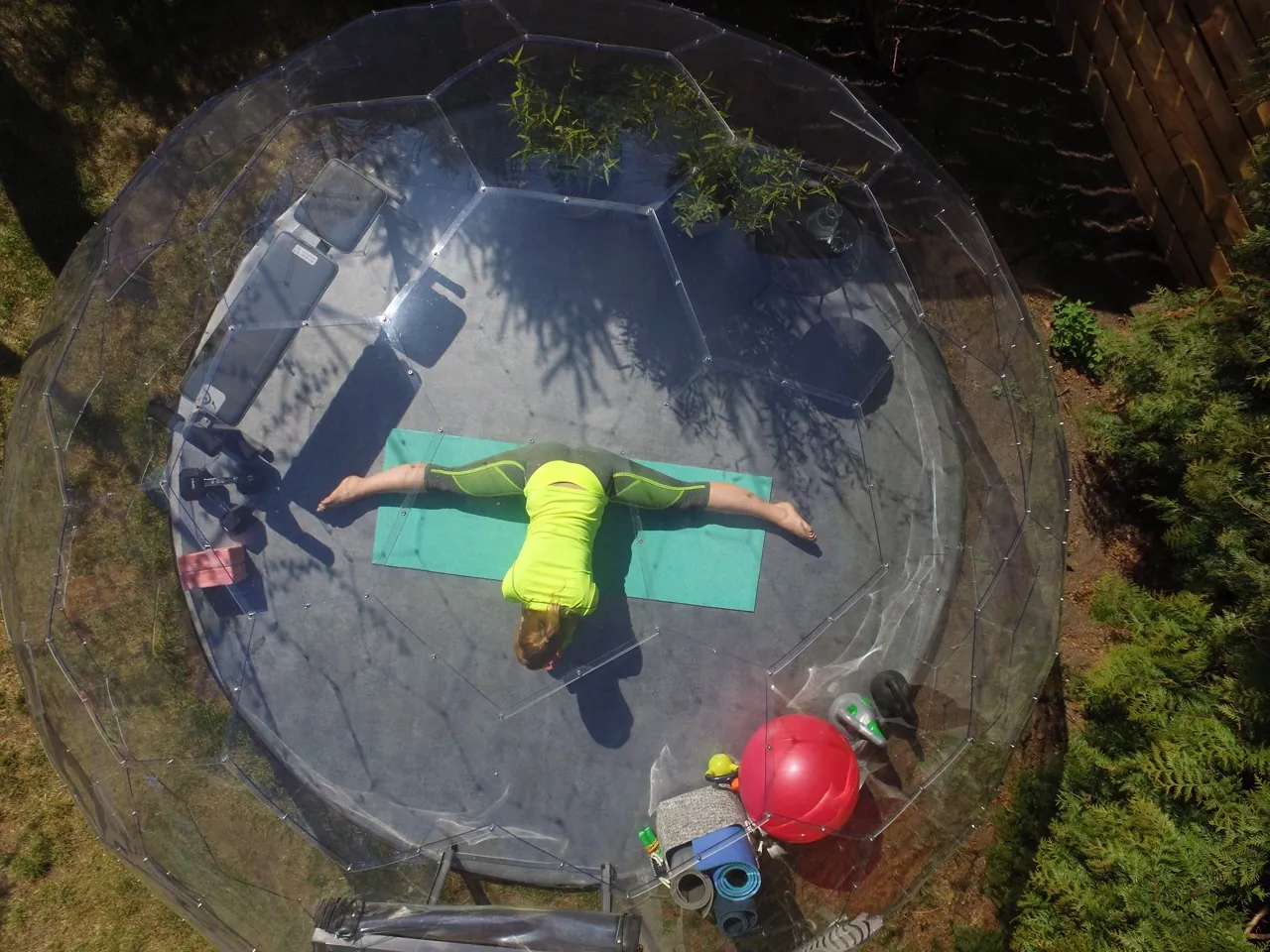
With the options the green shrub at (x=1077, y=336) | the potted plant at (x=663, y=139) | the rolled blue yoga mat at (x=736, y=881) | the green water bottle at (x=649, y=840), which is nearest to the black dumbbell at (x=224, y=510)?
the potted plant at (x=663, y=139)

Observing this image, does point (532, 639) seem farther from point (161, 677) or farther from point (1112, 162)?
point (1112, 162)

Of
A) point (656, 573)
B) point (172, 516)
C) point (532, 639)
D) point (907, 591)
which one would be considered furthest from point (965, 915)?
point (172, 516)

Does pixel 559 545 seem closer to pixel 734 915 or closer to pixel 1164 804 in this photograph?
pixel 734 915

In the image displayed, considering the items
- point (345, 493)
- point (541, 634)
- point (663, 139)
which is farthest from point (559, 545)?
point (663, 139)

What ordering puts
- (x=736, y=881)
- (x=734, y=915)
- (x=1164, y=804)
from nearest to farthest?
(x=734, y=915), (x=736, y=881), (x=1164, y=804)

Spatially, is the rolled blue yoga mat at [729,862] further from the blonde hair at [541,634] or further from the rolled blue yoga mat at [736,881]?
the blonde hair at [541,634]

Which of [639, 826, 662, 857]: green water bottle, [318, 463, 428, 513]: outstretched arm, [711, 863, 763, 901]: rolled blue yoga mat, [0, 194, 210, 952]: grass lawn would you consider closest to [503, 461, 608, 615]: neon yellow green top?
[318, 463, 428, 513]: outstretched arm

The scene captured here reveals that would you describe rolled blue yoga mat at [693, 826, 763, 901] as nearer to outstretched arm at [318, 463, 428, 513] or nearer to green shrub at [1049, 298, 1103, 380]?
outstretched arm at [318, 463, 428, 513]
